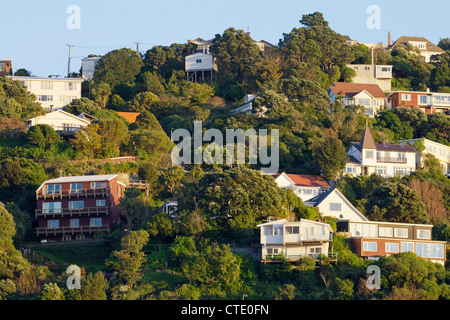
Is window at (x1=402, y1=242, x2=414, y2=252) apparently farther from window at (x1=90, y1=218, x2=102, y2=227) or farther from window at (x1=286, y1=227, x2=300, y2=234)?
window at (x1=90, y1=218, x2=102, y2=227)

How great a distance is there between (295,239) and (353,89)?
41995mm

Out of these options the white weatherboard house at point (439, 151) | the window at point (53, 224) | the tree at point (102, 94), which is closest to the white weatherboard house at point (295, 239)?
the window at point (53, 224)

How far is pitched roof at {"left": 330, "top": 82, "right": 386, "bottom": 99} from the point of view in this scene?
96.4 meters

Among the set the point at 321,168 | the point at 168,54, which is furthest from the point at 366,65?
the point at 321,168

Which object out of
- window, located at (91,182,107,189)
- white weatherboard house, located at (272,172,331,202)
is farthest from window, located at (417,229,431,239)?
window, located at (91,182,107,189)

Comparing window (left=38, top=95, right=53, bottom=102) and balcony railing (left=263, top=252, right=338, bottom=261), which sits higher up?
window (left=38, top=95, right=53, bottom=102)

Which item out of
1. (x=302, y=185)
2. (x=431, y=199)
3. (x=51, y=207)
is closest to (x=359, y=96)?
(x=302, y=185)

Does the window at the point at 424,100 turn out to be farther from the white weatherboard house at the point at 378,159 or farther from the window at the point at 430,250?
the window at the point at 430,250

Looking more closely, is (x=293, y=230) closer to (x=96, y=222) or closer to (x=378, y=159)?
(x=96, y=222)

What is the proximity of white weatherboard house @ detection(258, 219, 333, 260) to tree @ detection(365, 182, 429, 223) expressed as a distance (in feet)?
23.7

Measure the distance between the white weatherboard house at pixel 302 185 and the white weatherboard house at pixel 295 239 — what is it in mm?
11488

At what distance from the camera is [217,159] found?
72188 millimetres
